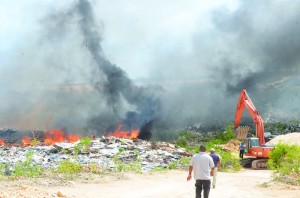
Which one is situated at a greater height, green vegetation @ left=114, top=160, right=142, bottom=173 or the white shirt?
the white shirt

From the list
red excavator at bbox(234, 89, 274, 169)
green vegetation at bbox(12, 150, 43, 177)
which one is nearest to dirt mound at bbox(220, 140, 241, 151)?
red excavator at bbox(234, 89, 274, 169)

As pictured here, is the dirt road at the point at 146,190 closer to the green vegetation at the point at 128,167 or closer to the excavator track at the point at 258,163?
the green vegetation at the point at 128,167

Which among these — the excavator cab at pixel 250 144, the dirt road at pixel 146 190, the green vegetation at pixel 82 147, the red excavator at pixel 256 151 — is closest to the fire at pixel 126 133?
the red excavator at pixel 256 151

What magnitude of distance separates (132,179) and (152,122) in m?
33.4

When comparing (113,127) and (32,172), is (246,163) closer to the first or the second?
(32,172)

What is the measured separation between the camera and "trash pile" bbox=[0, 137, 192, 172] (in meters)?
20.0

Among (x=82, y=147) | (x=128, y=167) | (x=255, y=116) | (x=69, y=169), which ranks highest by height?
(x=255, y=116)

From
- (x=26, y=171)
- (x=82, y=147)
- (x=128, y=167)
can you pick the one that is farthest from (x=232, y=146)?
(x=26, y=171)

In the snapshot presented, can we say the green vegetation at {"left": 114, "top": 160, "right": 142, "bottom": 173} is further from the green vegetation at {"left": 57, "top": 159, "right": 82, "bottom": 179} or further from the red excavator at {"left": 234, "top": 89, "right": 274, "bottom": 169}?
the red excavator at {"left": 234, "top": 89, "right": 274, "bottom": 169}

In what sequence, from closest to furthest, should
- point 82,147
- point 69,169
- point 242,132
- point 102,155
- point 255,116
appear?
point 69,169
point 102,155
point 82,147
point 255,116
point 242,132

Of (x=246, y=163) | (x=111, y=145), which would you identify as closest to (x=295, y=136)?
(x=246, y=163)

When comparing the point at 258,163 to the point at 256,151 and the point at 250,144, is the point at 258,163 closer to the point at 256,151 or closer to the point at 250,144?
the point at 256,151

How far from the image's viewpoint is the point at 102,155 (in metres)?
22.1

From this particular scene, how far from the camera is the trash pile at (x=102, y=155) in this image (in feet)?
65.5
